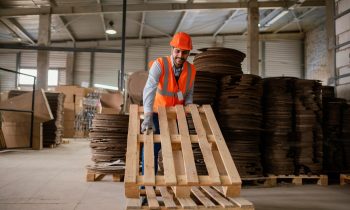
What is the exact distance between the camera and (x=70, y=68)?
23031mm

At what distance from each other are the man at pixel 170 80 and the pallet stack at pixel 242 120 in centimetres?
172

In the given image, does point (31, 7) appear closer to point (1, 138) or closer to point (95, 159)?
point (1, 138)

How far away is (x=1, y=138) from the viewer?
9883 millimetres

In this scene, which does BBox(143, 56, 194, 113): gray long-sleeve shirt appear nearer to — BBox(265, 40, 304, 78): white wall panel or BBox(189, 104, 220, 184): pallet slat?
BBox(189, 104, 220, 184): pallet slat

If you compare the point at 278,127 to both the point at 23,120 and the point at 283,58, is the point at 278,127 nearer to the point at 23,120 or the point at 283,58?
the point at 23,120

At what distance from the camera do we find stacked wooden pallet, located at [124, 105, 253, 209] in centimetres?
292

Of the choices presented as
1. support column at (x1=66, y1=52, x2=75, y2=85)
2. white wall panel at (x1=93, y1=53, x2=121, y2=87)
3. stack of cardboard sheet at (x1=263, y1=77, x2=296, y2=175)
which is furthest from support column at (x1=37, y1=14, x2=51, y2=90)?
stack of cardboard sheet at (x1=263, y1=77, x2=296, y2=175)

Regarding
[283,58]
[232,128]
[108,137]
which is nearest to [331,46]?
[232,128]

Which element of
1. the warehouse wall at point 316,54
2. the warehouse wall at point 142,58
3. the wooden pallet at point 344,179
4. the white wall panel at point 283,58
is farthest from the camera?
the warehouse wall at point 142,58

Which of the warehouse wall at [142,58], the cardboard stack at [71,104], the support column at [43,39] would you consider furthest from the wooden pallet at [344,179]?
the warehouse wall at [142,58]

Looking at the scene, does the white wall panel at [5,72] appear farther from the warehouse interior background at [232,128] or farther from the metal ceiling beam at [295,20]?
the metal ceiling beam at [295,20]

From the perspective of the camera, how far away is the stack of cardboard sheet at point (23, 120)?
10234 mm

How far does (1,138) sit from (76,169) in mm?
4229

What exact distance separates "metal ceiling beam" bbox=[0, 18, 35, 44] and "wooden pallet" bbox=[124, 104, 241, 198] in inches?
666
